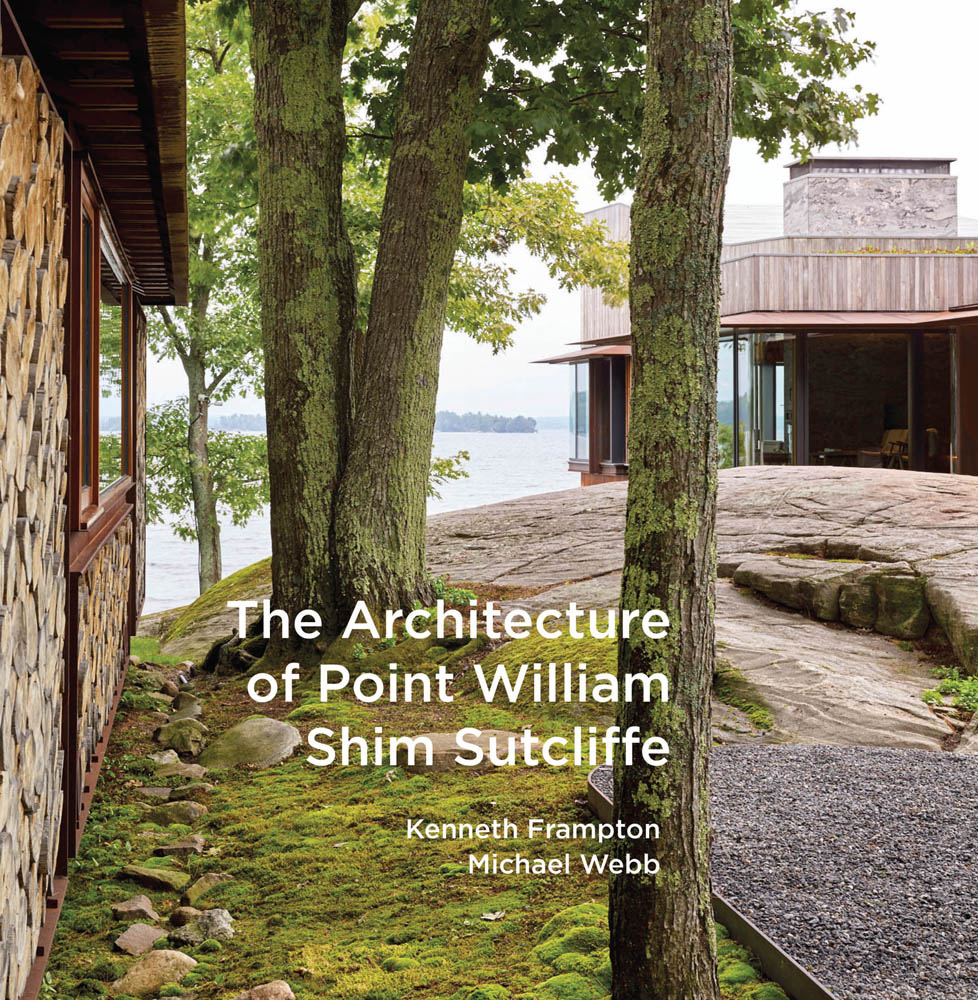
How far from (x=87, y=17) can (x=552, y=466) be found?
270 feet

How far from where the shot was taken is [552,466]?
8488 cm

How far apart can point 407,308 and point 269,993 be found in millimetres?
5275

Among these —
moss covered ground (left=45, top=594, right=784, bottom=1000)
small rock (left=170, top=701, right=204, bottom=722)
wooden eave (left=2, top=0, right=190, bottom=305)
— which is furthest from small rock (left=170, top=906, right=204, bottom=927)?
small rock (left=170, top=701, right=204, bottom=722)

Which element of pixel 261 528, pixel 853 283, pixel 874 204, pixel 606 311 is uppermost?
pixel 874 204

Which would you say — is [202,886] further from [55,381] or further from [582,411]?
[582,411]

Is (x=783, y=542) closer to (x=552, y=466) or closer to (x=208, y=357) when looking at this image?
(x=208, y=357)

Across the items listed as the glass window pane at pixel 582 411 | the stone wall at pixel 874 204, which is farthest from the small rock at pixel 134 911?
the glass window pane at pixel 582 411

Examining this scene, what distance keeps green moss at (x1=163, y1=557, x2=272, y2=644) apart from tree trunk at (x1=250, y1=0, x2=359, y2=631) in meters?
2.63

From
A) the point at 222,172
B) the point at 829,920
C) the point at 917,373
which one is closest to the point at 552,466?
the point at 917,373

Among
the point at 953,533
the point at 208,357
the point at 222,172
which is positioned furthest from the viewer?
the point at 208,357

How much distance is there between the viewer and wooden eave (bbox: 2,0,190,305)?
2949mm

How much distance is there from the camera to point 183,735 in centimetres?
629

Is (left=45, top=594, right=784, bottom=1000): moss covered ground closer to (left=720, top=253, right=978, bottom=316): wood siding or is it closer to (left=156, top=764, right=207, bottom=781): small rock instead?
(left=156, top=764, right=207, bottom=781): small rock

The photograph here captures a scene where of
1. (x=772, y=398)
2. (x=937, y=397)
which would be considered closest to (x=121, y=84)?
(x=772, y=398)
